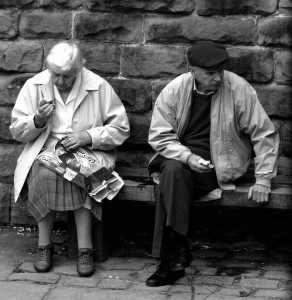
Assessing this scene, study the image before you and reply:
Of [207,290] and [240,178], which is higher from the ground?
[240,178]

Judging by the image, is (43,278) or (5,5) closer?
(43,278)

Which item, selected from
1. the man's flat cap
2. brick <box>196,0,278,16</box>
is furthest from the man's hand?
brick <box>196,0,278,16</box>

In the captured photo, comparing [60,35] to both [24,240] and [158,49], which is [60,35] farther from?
[24,240]

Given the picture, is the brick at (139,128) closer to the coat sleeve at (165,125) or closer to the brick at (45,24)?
the coat sleeve at (165,125)

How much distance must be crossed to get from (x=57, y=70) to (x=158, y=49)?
913 mm

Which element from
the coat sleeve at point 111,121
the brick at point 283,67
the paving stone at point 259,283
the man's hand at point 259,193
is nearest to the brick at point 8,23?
the coat sleeve at point 111,121

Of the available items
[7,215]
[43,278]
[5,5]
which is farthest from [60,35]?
[43,278]

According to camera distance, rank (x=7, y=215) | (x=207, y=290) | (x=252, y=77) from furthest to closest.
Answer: (x=7, y=215)
(x=252, y=77)
(x=207, y=290)

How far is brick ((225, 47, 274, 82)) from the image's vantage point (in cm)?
659

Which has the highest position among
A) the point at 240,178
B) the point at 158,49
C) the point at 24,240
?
the point at 158,49

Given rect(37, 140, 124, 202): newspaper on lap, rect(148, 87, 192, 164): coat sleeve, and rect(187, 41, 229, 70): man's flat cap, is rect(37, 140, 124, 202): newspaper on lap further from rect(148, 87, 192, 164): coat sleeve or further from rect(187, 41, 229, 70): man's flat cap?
rect(187, 41, 229, 70): man's flat cap

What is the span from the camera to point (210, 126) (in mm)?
6102

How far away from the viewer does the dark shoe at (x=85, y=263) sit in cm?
605

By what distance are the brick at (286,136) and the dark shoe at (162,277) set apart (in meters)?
1.33
